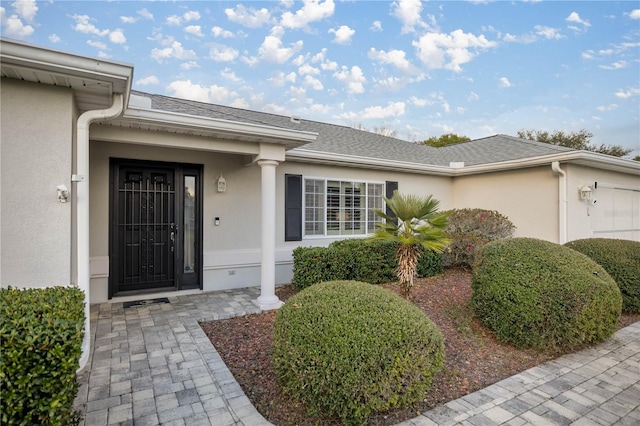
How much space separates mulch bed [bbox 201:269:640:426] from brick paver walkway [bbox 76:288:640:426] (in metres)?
0.15

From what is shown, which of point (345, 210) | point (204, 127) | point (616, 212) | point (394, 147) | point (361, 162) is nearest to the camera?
point (204, 127)

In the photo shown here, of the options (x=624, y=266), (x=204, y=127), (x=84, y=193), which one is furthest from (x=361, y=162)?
(x=84, y=193)

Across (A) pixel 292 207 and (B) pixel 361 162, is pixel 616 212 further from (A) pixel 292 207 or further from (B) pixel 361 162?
(A) pixel 292 207

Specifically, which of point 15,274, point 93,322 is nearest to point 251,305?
point 93,322

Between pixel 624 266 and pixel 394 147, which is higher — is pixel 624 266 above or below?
below

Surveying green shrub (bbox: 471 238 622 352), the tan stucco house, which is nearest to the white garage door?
the tan stucco house

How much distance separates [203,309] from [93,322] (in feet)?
5.42

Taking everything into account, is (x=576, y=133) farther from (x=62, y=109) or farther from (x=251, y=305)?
(x=62, y=109)

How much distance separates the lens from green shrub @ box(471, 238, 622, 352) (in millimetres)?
4297

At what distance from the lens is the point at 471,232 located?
9344 mm

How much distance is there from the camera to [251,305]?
6125 mm

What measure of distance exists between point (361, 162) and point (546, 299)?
537 centimetres

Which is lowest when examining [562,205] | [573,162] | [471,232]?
[471,232]

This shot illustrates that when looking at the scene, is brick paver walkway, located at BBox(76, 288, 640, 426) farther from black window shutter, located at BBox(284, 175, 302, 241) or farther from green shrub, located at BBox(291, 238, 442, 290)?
black window shutter, located at BBox(284, 175, 302, 241)
